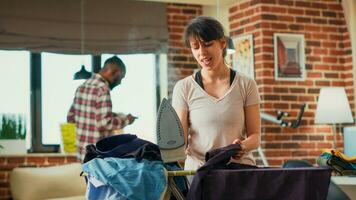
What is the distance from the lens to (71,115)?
6348 mm

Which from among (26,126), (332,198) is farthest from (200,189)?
(26,126)

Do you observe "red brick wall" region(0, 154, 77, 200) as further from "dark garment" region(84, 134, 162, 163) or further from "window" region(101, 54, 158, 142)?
"dark garment" region(84, 134, 162, 163)

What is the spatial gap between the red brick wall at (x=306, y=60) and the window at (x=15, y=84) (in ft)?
7.47

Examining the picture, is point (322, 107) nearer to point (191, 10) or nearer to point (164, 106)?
point (191, 10)

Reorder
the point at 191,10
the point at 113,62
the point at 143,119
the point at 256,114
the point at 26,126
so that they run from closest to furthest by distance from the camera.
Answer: the point at 256,114
the point at 113,62
the point at 26,126
the point at 143,119
the point at 191,10

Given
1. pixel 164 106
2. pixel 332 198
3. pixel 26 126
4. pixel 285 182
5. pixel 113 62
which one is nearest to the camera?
pixel 285 182

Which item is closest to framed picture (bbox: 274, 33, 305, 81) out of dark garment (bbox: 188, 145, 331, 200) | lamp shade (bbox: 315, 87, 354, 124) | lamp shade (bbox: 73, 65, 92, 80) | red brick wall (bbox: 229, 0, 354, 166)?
red brick wall (bbox: 229, 0, 354, 166)

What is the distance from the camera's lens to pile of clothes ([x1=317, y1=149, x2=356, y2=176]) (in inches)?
116

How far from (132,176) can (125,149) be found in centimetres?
14

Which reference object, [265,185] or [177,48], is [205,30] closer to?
[265,185]

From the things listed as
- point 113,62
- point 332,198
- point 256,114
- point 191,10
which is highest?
point 191,10

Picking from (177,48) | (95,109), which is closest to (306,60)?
(177,48)

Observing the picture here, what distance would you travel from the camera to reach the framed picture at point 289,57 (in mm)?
6594

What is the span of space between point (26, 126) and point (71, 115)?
2.01 feet
